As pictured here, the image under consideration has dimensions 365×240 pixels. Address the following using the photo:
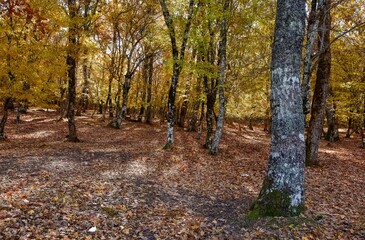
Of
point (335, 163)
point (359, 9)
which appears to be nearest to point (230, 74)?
point (335, 163)

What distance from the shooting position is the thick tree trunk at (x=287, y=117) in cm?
625

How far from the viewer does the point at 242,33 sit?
16531mm

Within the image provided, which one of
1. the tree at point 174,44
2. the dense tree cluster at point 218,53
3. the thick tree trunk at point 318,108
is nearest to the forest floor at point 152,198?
the thick tree trunk at point 318,108

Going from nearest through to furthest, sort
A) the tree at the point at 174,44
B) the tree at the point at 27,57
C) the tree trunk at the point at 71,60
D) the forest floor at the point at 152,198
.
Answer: the forest floor at the point at 152,198
the tree at the point at 27,57
the tree at the point at 174,44
the tree trunk at the point at 71,60

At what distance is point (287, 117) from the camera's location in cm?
625

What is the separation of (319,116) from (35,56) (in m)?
14.4

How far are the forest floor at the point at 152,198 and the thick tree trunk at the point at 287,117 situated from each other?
50 cm

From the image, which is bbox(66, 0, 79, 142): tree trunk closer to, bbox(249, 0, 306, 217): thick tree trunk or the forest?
the forest

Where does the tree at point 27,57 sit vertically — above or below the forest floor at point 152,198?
above

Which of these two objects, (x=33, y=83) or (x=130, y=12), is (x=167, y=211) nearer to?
(x=33, y=83)

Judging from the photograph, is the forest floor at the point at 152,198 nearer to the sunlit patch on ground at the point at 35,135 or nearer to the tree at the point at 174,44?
the tree at the point at 174,44

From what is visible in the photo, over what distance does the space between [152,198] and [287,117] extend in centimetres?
426

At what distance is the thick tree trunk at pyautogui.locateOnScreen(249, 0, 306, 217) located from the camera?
625cm

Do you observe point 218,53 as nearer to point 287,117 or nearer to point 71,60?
point 71,60
